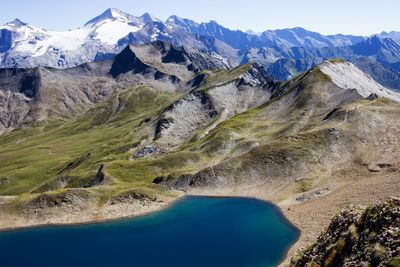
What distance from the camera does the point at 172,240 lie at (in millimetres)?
110062

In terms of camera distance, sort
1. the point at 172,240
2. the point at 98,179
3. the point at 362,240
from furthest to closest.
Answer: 1. the point at 98,179
2. the point at 172,240
3. the point at 362,240

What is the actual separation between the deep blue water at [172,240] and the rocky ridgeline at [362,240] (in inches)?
1444

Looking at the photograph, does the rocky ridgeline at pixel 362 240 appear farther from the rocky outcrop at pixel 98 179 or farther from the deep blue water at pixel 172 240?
the rocky outcrop at pixel 98 179

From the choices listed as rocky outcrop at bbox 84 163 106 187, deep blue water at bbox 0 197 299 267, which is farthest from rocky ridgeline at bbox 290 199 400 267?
rocky outcrop at bbox 84 163 106 187

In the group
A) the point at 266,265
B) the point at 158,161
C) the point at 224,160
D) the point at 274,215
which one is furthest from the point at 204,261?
the point at 158,161

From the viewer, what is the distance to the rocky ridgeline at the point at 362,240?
43188 millimetres

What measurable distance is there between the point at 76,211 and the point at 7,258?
2965cm

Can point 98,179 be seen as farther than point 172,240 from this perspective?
Yes

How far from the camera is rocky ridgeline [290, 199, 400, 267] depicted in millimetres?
43188

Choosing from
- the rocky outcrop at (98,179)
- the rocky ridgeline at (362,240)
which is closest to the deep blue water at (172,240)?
the rocky ridgeline at (362,240)

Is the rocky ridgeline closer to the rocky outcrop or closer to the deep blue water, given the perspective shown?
the deep blue water

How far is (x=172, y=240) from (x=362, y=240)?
67991mm

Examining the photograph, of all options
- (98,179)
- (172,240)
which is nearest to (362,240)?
(172,240)

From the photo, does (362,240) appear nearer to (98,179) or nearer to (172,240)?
(172,240)
